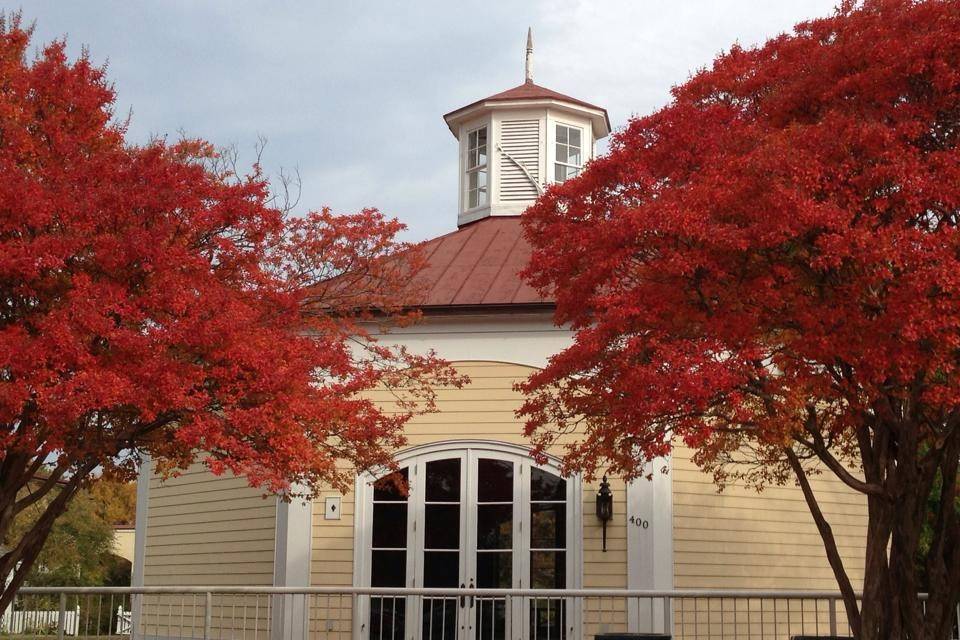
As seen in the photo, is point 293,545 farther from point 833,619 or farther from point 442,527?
point 833,619

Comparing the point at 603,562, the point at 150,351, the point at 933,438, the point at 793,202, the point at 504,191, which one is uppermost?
the point at 504,191

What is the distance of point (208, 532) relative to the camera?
53.7 feet

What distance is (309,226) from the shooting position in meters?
13.9

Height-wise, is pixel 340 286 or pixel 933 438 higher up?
pixel 340 286

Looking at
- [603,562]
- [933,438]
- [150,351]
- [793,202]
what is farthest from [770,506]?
[150,351]

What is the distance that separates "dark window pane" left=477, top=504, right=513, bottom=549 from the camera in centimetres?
1466

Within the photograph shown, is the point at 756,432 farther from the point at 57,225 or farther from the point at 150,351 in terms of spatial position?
the point at 57,225

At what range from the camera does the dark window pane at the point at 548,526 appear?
14.6 meters

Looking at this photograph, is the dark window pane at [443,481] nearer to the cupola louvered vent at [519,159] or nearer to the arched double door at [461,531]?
the arched double door at [461,531]

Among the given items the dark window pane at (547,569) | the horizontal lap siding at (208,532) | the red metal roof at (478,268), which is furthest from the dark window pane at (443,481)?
the horizontal lap siding at (208,532)

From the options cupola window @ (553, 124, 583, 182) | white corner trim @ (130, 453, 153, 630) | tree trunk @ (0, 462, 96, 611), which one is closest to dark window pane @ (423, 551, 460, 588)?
white corner trim @ (130, 453, 153, 630)

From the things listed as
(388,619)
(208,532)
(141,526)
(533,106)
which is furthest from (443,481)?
(533,106)

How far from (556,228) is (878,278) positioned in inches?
132

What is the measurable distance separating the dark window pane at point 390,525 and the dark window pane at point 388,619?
793mm
